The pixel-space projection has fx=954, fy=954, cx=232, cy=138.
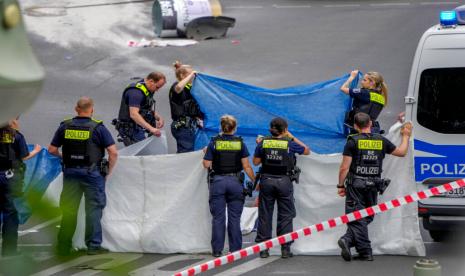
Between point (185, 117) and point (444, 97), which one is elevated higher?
point (444, 97)

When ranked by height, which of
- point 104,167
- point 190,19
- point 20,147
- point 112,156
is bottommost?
point 104,167

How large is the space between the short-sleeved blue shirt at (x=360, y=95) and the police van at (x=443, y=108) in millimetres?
1138

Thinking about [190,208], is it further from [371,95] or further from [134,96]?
[371,95]

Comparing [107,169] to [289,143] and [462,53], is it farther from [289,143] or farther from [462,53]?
[462,53]

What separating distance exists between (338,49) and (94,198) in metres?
14.7

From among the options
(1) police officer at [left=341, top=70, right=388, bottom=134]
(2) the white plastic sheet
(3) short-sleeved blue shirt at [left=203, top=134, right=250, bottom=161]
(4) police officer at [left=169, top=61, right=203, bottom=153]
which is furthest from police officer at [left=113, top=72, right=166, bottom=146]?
(1) police officer at [left=341, top=70, right=388, bottom=134]

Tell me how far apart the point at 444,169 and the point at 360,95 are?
161 centimetres

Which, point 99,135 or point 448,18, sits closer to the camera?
point 448,18

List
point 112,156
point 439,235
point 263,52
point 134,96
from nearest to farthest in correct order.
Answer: point 112,156, point 439,235, point 134,96, point 263,52

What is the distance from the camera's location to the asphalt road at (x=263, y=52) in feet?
67.5

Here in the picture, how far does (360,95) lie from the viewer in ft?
36.4

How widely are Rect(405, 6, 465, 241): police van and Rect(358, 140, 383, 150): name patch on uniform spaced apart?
612mm

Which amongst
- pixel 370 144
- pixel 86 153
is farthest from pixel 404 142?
pixel 86 153

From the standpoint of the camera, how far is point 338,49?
79.0ft
